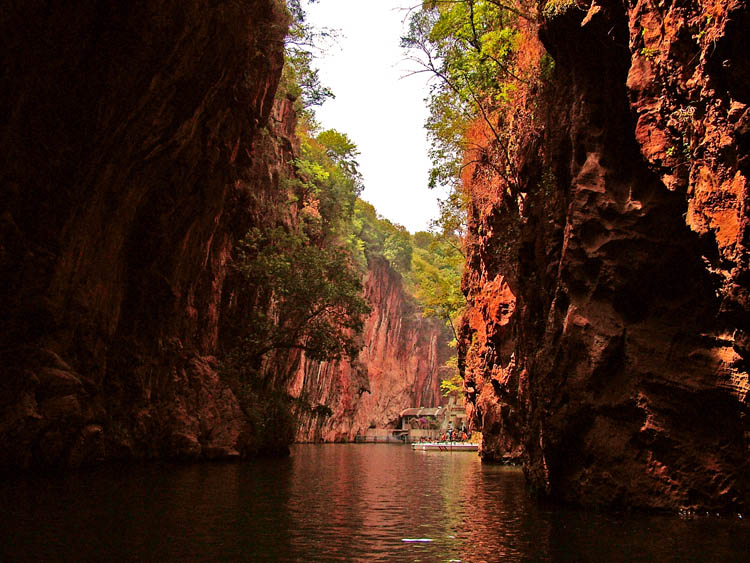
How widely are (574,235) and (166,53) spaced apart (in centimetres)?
916

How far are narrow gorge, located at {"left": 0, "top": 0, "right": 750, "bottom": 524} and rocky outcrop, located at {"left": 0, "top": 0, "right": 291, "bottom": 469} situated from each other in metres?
0.06

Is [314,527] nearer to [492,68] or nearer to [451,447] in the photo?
[492,68]

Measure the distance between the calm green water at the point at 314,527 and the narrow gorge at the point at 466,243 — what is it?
1.29 metres

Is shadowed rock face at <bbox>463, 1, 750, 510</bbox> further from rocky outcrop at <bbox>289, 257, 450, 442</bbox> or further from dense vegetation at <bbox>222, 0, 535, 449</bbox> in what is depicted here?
rocky outcrop at <bbox>289, 257, 450, 442</bbox>

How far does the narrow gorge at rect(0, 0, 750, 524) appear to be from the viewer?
7.68 meters

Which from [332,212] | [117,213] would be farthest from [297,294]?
[332,212]

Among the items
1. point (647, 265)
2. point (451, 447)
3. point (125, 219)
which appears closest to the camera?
point (647, 265)

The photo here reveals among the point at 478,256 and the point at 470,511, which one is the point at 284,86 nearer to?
the point at 478,256

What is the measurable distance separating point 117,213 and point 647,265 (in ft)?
38.7

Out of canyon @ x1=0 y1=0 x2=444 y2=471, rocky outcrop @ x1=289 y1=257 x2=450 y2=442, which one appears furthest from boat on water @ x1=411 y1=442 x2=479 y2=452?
canyon @ x1=0 y1=0 x2=444 y2=471

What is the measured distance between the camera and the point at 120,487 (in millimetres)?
10461

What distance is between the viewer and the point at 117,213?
49.5 ft

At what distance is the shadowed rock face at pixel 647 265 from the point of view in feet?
21.4

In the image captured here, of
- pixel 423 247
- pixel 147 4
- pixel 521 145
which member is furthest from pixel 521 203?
pixel 423 247
